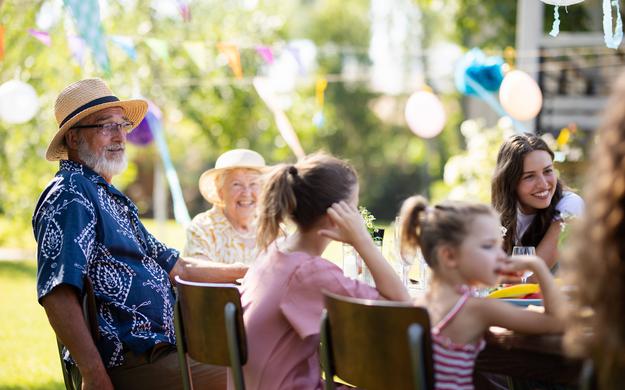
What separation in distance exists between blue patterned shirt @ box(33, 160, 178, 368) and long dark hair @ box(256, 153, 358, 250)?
29.2 inches

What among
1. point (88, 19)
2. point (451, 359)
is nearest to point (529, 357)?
point (451, 359)

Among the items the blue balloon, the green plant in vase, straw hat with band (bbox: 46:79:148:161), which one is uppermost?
the blue balloon

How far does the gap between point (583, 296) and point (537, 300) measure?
37.4 inches

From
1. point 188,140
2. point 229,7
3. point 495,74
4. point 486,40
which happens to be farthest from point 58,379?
point 188,140

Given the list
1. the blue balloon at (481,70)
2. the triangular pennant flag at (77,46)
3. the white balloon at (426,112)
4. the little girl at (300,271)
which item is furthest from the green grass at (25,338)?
the blue balloon at (481,70)

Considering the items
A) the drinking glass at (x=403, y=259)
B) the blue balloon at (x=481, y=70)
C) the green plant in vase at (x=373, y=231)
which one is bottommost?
the drinking glass at (x=403, y=259)

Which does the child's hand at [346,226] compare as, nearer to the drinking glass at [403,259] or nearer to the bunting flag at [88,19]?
the drinking glass at [403,259]

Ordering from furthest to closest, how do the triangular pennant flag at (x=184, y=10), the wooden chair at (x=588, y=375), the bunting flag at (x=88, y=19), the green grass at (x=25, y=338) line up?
the triangular pennant flag at (x=184, y=10) < the green grass at (x=25, y=338) < the bunting flag at (x=88, y=19) < the wooden chair at (x=588, y=375)

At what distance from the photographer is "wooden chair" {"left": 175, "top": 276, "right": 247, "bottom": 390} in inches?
103

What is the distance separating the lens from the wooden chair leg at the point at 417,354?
2098mm

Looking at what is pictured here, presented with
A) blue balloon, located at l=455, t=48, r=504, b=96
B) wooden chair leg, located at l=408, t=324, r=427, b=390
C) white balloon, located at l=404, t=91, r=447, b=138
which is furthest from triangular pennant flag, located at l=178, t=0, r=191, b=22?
wooden chair leg, located at l=408, t=324, r=427, b=390

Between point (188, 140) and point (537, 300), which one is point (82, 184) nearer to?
point (537, 300)

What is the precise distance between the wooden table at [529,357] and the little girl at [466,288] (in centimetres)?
3

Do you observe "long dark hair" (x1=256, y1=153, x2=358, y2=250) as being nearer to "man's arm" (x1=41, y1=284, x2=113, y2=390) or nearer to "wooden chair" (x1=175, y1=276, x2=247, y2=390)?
"wooden chair" (x1=175, y1=276, x2=247, y2=390)
